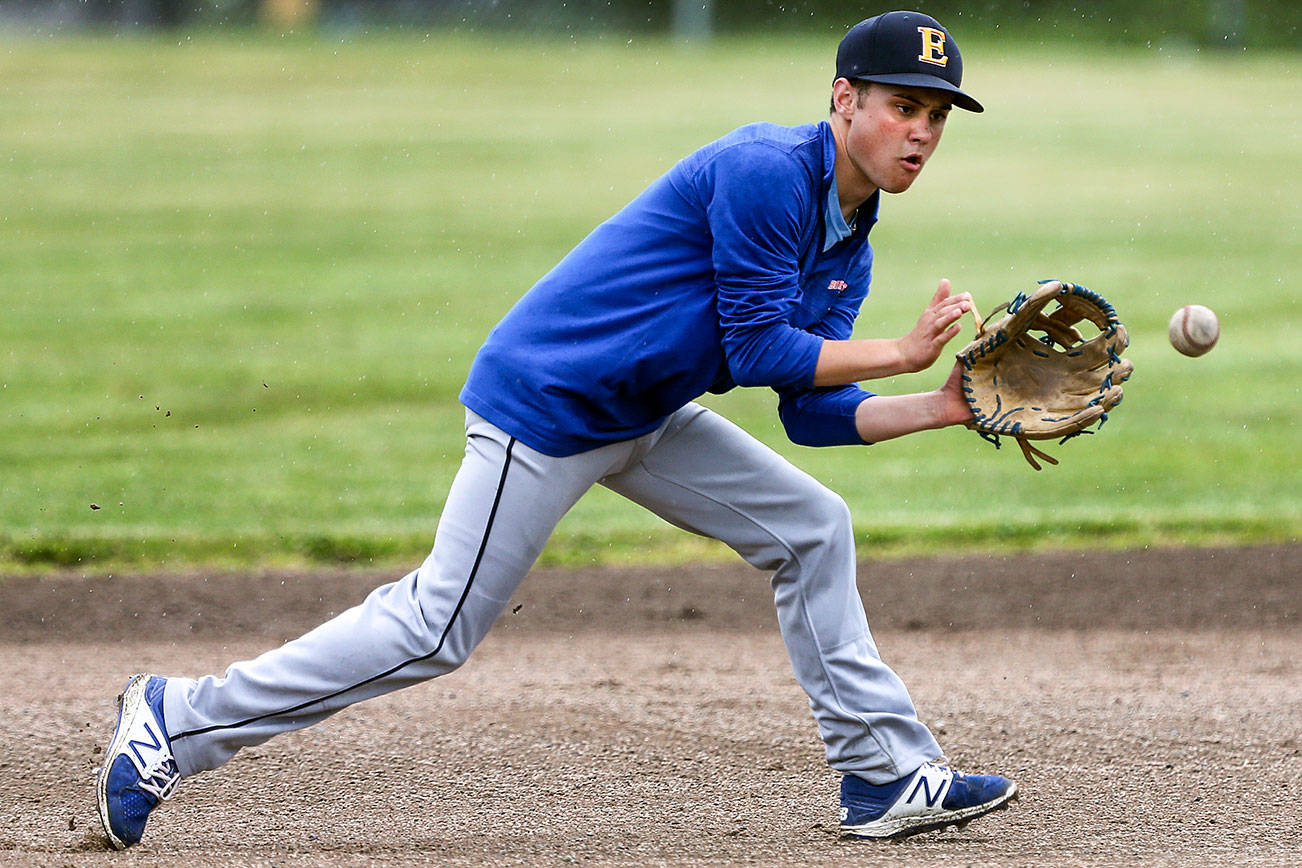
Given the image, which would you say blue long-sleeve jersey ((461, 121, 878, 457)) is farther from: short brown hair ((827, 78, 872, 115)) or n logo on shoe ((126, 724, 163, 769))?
n logo on shoe ((126, 724, 163, 769))

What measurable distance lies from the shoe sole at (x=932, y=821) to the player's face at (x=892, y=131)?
140 centimetres

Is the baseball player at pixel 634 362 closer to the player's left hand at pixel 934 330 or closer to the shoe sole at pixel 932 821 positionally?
the player's left hand at pixel 934 330

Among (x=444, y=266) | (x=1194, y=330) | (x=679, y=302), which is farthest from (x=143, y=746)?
(x=444, y=266)

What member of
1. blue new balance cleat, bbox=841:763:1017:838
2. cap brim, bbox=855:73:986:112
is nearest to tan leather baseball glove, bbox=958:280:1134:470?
cap brim, bbox=855:73:986:112

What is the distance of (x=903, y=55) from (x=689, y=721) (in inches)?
86.2

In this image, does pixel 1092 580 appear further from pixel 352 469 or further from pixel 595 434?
pixel 352 469

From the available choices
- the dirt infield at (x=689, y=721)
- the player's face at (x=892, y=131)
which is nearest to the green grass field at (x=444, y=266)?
the dirt infield at (x=689, y=721)

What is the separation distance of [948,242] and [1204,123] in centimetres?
1085

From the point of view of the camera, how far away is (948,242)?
655 inches

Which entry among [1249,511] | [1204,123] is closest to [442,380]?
[1249,511]

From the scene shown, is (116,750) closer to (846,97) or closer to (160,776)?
(160,776)

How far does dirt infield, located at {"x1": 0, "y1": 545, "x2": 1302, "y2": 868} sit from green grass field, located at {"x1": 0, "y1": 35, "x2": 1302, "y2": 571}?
0.68m

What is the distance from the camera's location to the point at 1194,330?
11.5 ft

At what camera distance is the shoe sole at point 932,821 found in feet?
11.2
